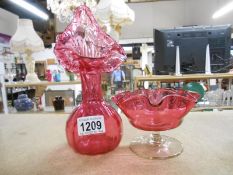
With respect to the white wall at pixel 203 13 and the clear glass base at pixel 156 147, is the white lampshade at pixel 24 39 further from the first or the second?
the white wall at pixel 203 13

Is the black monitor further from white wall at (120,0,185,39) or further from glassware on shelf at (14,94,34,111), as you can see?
white wall at (120,0,185,39)

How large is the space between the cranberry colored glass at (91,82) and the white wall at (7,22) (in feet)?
18.9

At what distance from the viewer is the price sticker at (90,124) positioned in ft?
1.72

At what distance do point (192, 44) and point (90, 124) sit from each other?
1.92 meters

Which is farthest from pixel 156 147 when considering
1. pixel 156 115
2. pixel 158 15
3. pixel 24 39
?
pixel 158 15

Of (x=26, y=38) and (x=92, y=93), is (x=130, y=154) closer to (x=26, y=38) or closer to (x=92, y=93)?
(x=92, y=93)

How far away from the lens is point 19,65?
593 cm

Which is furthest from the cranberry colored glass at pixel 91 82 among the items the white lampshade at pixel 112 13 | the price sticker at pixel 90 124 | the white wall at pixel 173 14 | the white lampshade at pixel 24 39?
the white wall at pixel 173 14

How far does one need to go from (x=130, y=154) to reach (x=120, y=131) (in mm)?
61

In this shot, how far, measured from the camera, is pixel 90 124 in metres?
0.52

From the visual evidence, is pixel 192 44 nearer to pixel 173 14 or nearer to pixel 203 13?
pixel 173 14

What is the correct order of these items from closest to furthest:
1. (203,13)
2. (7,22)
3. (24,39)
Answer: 1. (24,39)
2. (7,22)
3. (203,13)

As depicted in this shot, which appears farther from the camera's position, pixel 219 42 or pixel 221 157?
pixel 219 42

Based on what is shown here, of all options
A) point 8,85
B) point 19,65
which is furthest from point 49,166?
point 19,65
